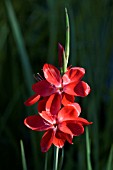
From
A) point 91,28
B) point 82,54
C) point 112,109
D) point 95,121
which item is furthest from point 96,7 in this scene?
→ point 95,121

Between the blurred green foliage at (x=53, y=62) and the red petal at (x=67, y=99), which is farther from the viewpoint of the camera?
the blurred green foliage at (x=53, y=62)

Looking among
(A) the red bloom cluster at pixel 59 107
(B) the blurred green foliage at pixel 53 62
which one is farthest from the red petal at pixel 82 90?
(B) the blurred green foliage at pixel 53 62

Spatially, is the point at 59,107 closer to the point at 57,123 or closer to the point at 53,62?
the point at 57,123

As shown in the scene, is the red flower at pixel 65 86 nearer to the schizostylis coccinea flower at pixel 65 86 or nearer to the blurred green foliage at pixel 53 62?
the schizostylis coccinea flower at pixel 65 86

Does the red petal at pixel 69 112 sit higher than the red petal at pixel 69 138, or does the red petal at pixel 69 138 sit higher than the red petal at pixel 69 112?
the red petal at pixel 69 112

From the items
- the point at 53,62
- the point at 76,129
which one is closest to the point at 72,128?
the point at 76,129

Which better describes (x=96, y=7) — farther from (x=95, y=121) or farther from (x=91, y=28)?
(x=95, y=121)

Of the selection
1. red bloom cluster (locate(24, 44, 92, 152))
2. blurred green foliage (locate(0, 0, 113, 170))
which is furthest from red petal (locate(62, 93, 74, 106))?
blurred green foliage (locate(0, 0, 113, 170))
